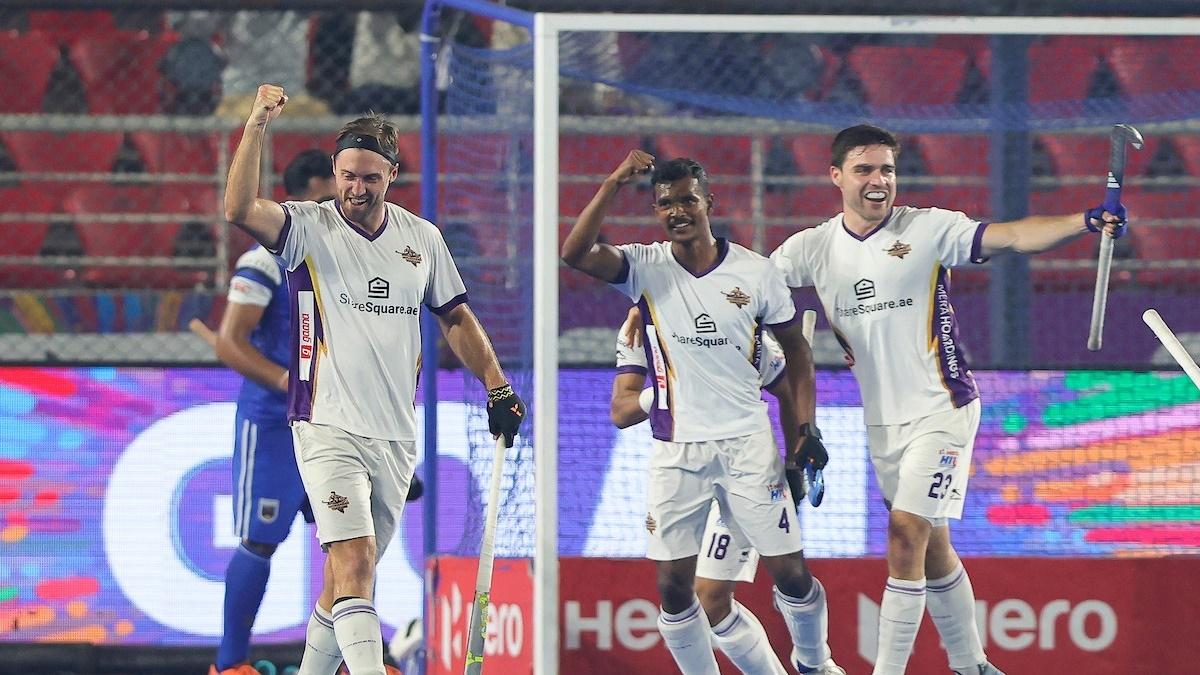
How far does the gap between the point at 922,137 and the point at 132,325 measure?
12.9 feet

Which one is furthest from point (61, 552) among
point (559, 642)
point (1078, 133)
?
point (1078, 133)

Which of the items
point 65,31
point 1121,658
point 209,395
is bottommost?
point 1121,658

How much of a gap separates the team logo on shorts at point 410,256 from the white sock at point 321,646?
1.12m

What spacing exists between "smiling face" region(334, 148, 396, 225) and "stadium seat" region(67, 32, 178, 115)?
4.44 meters

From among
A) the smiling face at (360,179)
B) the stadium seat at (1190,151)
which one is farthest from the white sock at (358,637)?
the stadium seat at (1190,151)

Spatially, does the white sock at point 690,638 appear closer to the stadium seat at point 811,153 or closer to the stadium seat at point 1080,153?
the stadium seat at point 811,153

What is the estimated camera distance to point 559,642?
249 inches

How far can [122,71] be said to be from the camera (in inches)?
391

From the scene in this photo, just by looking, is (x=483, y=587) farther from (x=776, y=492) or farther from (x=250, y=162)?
(x=250, y=162)

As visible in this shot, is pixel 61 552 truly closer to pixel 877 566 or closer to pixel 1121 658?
pixel 877 566

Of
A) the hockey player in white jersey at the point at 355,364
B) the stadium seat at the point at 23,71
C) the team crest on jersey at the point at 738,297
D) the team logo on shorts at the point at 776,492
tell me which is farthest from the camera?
the stadium seat at the point at 23,71

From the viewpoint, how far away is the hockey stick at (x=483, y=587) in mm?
5438

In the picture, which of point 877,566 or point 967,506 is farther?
point 967,506

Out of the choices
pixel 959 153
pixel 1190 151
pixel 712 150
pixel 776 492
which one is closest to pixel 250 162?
pixel 776 492
